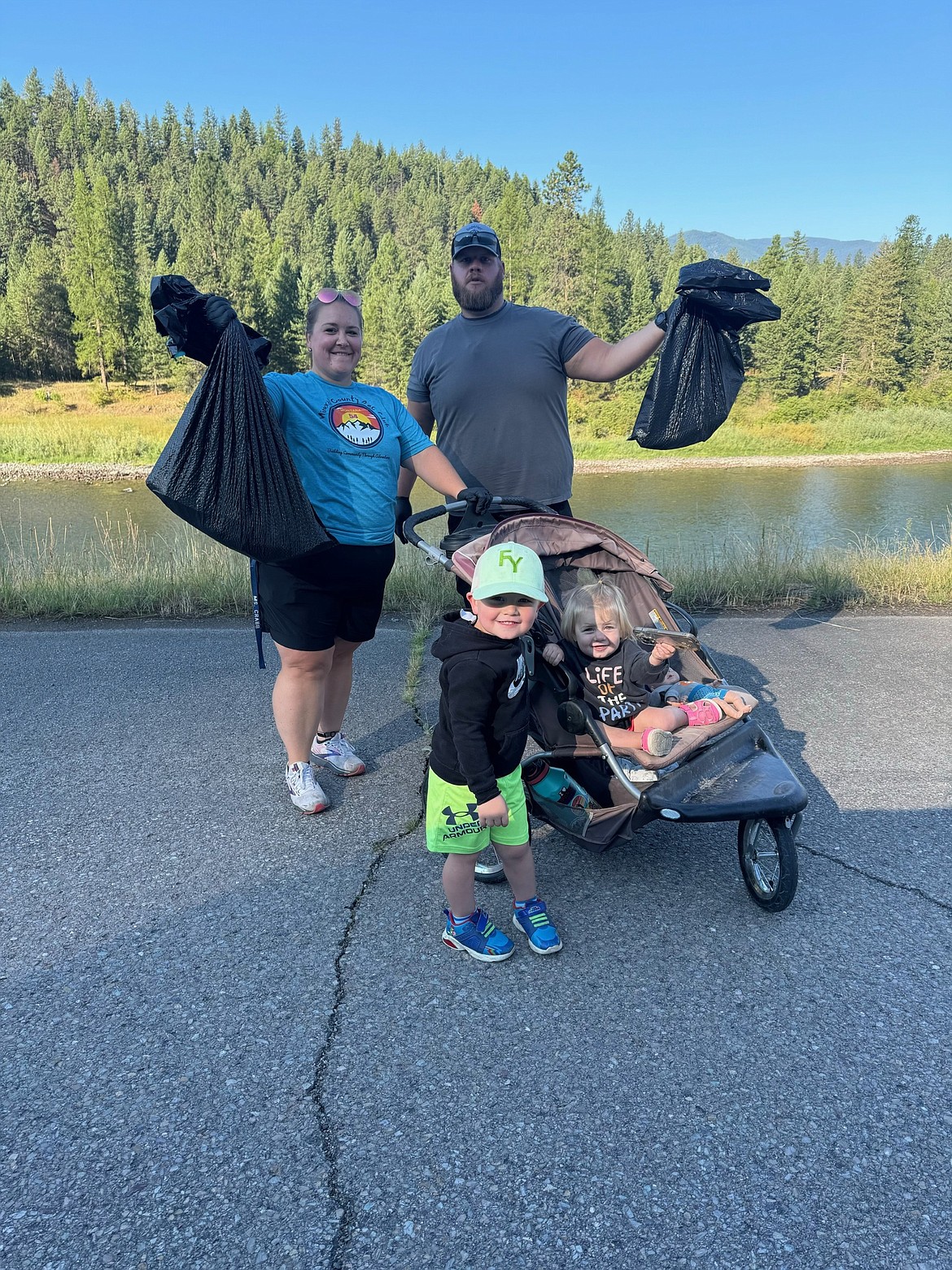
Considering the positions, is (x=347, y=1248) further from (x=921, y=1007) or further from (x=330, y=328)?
(x=330, y=328)

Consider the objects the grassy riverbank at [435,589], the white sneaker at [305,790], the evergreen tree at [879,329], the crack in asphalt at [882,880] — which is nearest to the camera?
the crack in asphalt at [882,880]

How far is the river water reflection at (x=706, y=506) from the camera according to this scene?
15.2m

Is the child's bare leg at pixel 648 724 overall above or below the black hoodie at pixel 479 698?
below

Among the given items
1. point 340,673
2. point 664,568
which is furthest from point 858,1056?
point 664,568

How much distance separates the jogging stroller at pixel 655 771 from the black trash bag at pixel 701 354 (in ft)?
2.58

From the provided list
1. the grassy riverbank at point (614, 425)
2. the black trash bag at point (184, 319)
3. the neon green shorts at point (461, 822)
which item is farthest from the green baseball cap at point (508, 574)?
Answer: the grassy riverbank at point (614, 425)

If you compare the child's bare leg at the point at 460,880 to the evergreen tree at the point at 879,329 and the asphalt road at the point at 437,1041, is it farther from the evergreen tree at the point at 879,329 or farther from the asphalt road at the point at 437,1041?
the evergreen tree at the point at 879,329

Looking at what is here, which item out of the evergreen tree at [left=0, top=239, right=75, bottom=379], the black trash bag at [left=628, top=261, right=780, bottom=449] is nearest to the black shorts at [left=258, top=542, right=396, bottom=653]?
the black trash bag at [left=628, top=261, right=780, bottom=449]

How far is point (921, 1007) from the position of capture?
2.53 m

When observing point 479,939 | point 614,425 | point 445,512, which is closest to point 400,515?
point 445,512

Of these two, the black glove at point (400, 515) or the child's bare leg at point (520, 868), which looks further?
the black glove at point (400, 515)

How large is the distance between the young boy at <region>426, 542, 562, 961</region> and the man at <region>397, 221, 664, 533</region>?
1580 mm

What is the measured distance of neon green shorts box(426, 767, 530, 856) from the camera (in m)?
2.67

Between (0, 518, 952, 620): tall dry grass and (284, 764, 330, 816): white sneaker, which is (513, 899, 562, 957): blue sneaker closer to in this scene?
(284, 764, 330, 816): white sneaker
